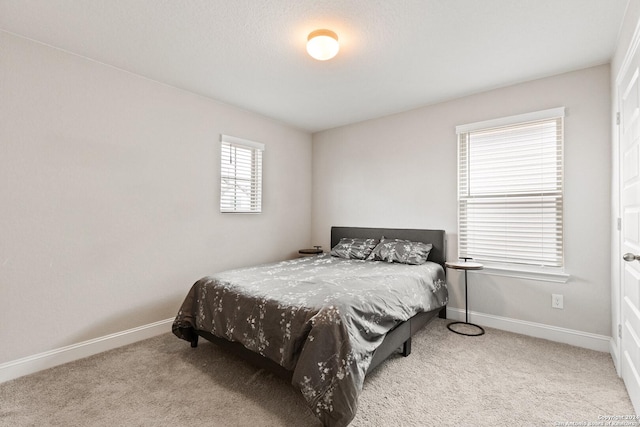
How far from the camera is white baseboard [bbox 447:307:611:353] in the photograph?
2588 mm

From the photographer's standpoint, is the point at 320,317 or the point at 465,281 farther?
the point at 465,281

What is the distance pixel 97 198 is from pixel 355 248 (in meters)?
2.71

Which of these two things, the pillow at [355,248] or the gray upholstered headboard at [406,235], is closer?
the gray upholstered headboard at [406,235]

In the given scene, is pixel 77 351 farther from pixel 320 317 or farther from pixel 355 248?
pixel 355 248

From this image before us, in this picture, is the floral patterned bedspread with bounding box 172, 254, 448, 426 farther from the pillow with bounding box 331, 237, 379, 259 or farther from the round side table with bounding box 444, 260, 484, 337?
the pillow with bounding box 331, 237, 379, 259

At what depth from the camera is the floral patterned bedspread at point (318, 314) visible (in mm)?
1618

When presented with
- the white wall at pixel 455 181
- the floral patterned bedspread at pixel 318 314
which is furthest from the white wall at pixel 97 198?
the white wall at pixel 455 181

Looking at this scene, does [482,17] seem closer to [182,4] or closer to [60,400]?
[182,4]

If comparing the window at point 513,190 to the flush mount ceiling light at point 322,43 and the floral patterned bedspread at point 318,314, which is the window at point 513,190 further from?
the flush mount ceiling light at point 322,43

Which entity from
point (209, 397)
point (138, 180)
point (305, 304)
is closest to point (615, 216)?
point (305, 304)

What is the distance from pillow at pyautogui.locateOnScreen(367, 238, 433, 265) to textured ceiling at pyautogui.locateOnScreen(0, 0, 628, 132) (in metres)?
1.70

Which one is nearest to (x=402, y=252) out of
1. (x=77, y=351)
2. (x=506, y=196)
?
(x=506, y=196)

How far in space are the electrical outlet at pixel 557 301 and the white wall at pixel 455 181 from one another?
32 millimetres

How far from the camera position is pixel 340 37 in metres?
2.24
